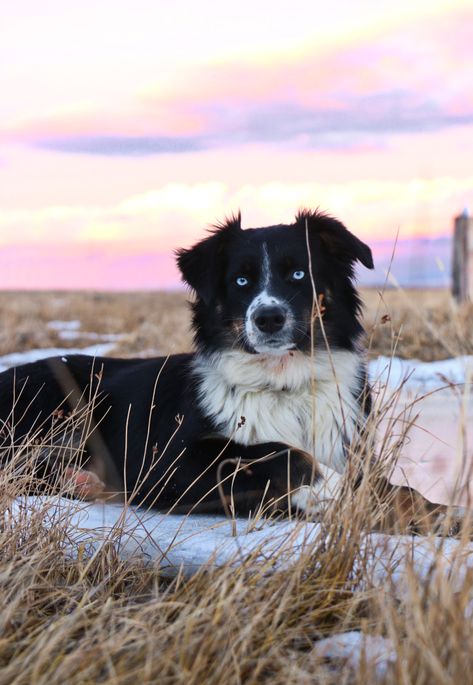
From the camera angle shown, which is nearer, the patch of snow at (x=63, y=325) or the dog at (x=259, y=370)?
the dog at (x=259, y=370)

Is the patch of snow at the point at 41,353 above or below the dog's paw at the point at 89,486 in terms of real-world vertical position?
above

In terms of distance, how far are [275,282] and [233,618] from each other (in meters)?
2.07

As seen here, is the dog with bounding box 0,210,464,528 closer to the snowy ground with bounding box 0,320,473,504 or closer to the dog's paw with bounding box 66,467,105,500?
the dog's paw with bounding box 66,467,105,500

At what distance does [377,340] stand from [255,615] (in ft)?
24.1

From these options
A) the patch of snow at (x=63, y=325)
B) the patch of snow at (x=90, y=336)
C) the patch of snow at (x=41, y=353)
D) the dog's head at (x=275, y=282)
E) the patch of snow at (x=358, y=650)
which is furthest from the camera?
the patch of snow at (x=63, y=325)

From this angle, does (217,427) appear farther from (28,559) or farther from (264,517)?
(28,559)

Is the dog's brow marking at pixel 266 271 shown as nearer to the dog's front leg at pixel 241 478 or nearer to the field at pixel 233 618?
the dog's front leg at pixel 241 478

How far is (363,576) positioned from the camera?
283 centimetres

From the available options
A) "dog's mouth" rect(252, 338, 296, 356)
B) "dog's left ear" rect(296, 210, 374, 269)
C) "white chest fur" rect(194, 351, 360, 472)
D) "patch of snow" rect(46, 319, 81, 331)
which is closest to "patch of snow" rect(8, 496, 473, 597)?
"white chest fur" rect(194, 351, 360, 472)

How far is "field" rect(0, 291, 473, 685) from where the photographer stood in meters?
2.27

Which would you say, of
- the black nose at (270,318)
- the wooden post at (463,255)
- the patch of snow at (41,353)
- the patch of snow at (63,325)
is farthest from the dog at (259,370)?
the patch of snow at (63,325)

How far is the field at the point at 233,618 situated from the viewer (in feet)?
7.45

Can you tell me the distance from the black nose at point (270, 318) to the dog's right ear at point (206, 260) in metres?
0.45

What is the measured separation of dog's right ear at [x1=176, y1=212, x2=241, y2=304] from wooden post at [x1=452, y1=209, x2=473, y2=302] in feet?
29.2
